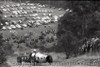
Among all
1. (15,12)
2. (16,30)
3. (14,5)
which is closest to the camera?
(16,30)

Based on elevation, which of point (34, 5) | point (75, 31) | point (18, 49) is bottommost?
point (18, 49)

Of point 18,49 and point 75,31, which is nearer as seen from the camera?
point 75,31

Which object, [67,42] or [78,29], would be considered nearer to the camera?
[78,29]

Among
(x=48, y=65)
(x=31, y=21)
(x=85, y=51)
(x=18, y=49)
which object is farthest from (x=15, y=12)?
(x=48, y=65)

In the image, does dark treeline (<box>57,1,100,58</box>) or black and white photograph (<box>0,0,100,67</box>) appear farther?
dark treeline (<box>57,1,100,58</box>)

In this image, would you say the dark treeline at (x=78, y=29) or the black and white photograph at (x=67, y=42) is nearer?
the black and white photograph at (x=67, y=42)

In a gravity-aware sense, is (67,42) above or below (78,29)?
Answer: below

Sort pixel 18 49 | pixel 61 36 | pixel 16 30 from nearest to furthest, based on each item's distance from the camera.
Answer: pixel 61 36, pixel 18 49, pixel 16 30

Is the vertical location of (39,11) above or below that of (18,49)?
above

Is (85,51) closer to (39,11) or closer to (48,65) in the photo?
(48,65)
